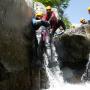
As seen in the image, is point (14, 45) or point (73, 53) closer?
point (14, 45)

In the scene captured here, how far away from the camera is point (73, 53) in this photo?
57.5 feet

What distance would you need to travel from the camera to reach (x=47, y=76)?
15484mm

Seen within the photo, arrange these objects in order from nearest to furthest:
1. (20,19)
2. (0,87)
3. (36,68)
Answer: (0,87) < (20,19) < (36,68)

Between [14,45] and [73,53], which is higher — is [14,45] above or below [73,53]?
above

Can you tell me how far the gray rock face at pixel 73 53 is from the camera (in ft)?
55.6

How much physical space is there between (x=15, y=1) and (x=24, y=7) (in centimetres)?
101

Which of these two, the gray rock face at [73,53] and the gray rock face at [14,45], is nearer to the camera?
the gray rock face at [14,45]

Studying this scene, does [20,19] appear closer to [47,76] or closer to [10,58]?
[10,58]

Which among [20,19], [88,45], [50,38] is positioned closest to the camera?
[20,19]

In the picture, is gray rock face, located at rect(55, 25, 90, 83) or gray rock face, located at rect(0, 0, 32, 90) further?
gray rock face, located at rect(55, 25, 90, 83)

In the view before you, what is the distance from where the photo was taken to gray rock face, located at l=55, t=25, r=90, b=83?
1694 cm

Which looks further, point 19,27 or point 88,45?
point 88,45

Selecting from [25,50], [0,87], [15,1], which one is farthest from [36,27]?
[0,87]

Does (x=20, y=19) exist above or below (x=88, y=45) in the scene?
above
